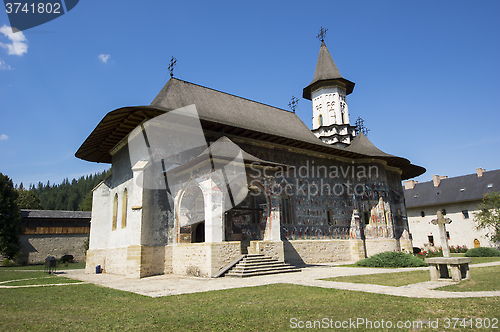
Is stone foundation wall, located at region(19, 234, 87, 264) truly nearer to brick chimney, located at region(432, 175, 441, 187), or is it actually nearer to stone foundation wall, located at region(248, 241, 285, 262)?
stone foundation wall, located at region(248, 241, 285, 262)

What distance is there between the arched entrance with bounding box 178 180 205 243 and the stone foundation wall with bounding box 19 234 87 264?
70.9 feet

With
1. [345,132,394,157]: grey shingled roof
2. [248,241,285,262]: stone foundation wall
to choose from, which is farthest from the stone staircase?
[345,132,394,157]: grey shingled roof

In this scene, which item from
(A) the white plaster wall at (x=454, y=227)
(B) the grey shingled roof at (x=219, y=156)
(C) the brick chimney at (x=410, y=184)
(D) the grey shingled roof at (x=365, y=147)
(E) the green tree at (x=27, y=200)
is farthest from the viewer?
(E) the green tree at (x=27, y=200)

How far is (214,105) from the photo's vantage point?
51.7ft

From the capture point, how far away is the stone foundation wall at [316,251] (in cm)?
1525

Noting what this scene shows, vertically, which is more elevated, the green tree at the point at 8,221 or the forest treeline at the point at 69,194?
the forest treeline at the point at 69,194

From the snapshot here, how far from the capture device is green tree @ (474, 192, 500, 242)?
82.2 feet

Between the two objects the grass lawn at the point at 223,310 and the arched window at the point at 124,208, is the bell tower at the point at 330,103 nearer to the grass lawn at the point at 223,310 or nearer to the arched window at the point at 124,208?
the arched window at the point at 124,208

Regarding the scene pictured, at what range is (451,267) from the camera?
748cm

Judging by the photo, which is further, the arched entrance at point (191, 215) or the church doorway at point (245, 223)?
the church doorway at point (245, 223)

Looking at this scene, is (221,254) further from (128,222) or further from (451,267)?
(451,267)

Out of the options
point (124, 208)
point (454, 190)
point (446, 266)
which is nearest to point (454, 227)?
point (454, 190)

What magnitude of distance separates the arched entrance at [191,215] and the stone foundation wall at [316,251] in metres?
4.22

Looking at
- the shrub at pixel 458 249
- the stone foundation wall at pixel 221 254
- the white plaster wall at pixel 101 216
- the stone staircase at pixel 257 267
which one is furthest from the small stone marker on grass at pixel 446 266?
the shrub at pixel 458 249
